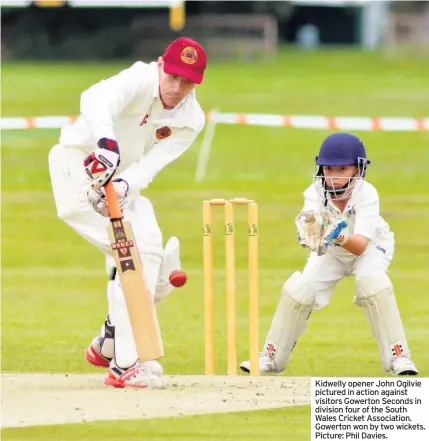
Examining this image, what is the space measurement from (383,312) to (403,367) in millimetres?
281

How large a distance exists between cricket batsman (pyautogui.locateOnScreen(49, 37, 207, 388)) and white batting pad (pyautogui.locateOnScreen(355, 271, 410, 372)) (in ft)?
3.04

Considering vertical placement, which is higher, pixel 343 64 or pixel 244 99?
pixel 343 64

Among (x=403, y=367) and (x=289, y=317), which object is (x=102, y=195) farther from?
(x=403, y=367)

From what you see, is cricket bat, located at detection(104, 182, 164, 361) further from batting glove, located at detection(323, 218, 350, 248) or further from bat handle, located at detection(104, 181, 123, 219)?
batting glove, located at detection(323, 218, 350, 248)

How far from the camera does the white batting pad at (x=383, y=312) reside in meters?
7.67

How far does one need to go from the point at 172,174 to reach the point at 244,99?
41.0ft

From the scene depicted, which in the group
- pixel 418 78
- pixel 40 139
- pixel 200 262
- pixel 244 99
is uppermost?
pixel 418 78

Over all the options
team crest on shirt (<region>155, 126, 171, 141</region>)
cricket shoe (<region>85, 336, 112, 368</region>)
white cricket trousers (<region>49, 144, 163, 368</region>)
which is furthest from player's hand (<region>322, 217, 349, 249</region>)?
cricket shoe (<region>85, 336, 112, 368</region>)

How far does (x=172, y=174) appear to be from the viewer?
19125 millimetres

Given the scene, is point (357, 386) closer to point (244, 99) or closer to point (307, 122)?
point (307, 122)

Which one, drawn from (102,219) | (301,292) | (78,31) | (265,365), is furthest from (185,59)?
(78,31)

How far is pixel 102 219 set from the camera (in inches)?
297

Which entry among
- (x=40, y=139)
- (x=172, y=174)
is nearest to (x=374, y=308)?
(x=172, y=174)

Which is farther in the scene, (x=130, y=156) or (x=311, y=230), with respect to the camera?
(x=130, y=156)
